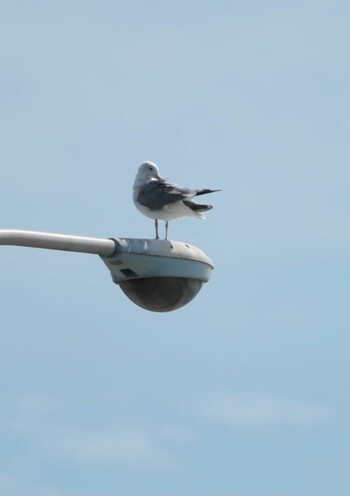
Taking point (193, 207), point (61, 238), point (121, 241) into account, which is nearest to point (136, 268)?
point (121, 241)

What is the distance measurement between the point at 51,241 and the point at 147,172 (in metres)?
8.33

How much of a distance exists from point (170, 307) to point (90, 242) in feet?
5.21

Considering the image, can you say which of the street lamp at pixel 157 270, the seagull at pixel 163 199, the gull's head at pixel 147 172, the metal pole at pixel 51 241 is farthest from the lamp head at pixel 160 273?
the gull's head at pixel 147 172

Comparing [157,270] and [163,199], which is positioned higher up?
[163,199]

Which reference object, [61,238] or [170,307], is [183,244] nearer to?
[170,307]

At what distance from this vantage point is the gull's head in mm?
19984

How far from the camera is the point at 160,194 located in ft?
62.2

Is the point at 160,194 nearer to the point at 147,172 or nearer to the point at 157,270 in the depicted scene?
the point at 147,172

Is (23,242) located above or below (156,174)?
below

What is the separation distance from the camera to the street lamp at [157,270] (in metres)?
13.2

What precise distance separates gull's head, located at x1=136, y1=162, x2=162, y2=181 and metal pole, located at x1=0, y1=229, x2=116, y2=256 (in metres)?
7.35

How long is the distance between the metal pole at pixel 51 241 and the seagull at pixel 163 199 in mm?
5327

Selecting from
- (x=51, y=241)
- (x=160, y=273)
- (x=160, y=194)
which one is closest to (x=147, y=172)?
(x=160, y=194)

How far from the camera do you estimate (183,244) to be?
13.7m
